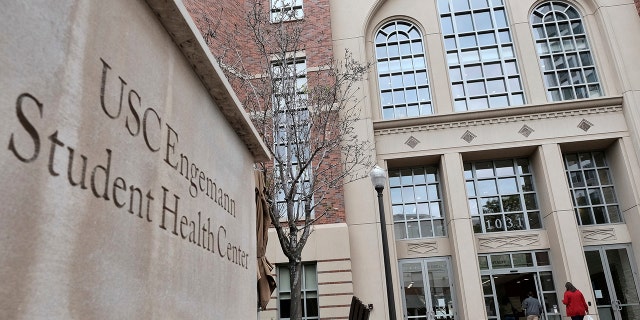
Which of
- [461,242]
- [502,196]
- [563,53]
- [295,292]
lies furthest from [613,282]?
[295,292]

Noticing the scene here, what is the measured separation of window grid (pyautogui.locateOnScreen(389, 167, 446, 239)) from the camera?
1741 centimetres

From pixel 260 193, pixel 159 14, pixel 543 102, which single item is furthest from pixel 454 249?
pixel 159 14

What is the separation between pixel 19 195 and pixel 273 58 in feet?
47.6

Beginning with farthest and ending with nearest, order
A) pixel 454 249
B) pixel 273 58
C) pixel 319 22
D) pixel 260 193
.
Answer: pixel 319 22 < pixel 454 249 < pixel 273 58 < pixel 260 193

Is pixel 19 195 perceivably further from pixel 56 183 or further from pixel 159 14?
pixel 159 14

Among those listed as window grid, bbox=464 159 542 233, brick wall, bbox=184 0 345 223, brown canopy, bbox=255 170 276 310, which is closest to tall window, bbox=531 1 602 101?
window grid, bbox=464 159 542 233

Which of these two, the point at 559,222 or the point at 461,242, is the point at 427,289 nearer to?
the point at 461,242

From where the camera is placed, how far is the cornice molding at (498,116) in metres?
17.1

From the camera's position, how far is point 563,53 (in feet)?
60.0

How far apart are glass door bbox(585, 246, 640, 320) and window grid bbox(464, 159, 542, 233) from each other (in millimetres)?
2284

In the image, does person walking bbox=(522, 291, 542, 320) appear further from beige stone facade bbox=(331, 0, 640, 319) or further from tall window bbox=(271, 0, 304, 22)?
tall window bbox=(271, 0, 304, 22)

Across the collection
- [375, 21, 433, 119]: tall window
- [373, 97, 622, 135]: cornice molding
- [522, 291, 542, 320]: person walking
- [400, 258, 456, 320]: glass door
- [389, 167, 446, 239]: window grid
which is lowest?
[522, 291, 542, 320]: person walking

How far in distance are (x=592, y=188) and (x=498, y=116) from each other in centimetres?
459

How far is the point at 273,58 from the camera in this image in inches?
602
